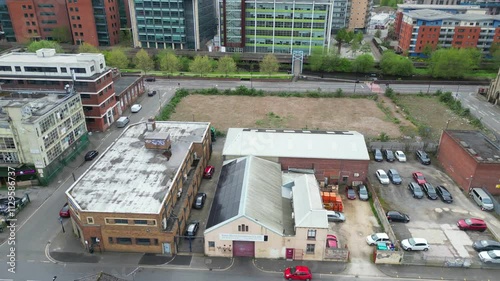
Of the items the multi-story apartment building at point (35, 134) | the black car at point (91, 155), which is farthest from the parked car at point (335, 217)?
the multi-story apartment building at point (35, 134)

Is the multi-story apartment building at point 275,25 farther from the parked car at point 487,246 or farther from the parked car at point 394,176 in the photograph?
the parked car at point 487,246

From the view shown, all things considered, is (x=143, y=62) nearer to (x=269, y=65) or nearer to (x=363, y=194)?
(x=269, y=65)

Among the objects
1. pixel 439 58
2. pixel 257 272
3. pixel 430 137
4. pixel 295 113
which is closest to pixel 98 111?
pixel 295 113

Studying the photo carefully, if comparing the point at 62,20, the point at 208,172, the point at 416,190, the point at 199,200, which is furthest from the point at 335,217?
the point at 62,20

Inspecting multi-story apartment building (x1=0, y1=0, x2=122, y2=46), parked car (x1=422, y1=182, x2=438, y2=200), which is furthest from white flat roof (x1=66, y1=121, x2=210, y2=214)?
multi-story apartment building (x1=0, y1=0, x2=122, y2=46)

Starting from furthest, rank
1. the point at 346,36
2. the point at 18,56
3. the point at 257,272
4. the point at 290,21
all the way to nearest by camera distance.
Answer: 1. the point at 346,36
2. the point at 290,21
3. the point at 18,56
4. the point at 257,272

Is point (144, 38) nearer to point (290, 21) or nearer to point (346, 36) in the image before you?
point (290, 21)
